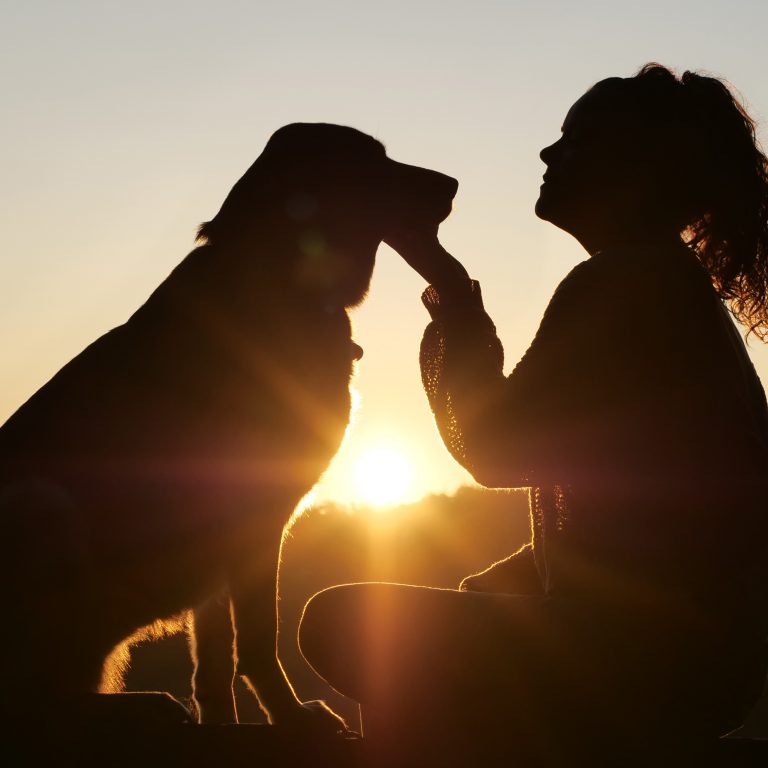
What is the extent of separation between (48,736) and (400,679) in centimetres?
82

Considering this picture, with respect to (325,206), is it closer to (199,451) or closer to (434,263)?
(434,263)

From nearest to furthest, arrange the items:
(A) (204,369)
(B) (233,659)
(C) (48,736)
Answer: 1. (C) (48,736)
2. (A) (204,369)
3. (B) (233,659)

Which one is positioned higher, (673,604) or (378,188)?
(378,188)

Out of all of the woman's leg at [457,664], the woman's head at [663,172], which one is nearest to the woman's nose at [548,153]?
the woman's head at [663,172]

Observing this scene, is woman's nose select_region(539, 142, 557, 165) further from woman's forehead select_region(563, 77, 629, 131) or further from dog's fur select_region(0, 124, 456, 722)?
dog's fur select_region(0, 124, 456, 722)

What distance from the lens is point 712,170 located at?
2570mm

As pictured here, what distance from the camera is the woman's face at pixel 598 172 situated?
2.60m

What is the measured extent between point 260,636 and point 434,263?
1.41 m

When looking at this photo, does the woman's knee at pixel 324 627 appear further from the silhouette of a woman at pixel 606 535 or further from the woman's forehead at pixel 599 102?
the woman's forehead at pixel 599 102

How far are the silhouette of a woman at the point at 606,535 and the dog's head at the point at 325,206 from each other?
115 cm

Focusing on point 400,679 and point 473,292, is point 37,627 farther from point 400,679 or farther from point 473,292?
point 473,292

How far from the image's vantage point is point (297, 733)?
1829 mm

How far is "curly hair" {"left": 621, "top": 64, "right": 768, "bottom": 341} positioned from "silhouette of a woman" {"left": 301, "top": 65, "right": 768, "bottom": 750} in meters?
0.02

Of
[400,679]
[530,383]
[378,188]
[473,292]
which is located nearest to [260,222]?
[378,188]
